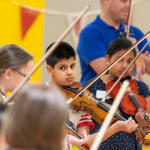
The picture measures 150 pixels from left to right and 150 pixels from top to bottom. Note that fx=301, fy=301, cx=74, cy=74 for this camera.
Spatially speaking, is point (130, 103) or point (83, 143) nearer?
point (83, 143)

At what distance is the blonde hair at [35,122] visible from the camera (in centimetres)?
55

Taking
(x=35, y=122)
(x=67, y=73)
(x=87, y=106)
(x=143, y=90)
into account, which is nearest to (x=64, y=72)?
(x=67, y=73)

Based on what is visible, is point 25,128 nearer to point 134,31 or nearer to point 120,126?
point 120,126

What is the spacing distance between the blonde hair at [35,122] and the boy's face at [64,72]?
0.72m

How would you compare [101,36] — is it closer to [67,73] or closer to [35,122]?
[67,73]

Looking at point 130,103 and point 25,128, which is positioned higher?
point 25,128

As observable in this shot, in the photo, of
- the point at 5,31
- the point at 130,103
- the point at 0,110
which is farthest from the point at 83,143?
the point at 5,31

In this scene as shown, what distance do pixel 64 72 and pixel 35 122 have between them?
76cm

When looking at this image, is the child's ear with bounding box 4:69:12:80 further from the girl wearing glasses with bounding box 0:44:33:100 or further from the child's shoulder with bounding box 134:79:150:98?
the child's shoulder with bounding box 134:79:150:98

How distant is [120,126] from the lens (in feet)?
3.95

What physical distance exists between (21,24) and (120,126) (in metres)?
1.82

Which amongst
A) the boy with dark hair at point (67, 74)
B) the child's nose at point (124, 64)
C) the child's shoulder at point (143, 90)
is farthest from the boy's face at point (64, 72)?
the child's shoulder at point (143, 90)

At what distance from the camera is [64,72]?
1.31 meters

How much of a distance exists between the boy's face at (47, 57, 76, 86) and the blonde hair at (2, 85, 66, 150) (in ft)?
2.37
